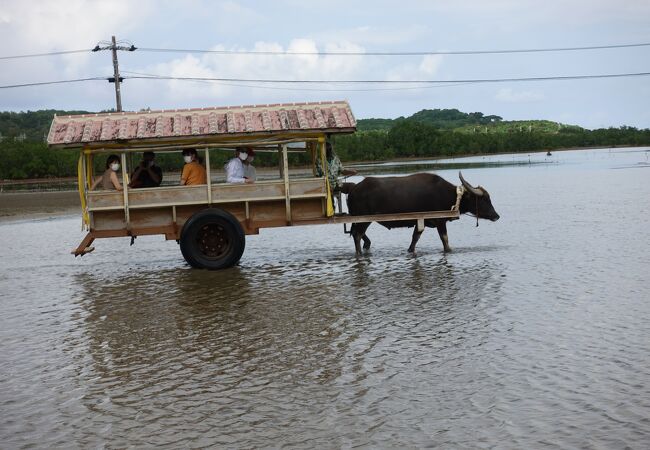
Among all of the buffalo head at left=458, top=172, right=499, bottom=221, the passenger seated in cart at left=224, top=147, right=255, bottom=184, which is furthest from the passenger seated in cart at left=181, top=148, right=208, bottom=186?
the buffalo head at left=458, top=172, right=499, bottom=221

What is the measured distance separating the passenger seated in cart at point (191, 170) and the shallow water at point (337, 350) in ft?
5.21

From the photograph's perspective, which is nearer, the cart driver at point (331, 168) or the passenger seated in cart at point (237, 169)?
the passenger seated in cart at point (237, 169)

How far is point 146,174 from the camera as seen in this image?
1463 centimetres

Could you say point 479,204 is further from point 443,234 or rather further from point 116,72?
point 116,72

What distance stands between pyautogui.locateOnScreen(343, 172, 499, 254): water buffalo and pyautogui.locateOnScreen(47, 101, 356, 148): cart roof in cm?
162

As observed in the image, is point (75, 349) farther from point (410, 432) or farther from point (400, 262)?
point (400, 262)

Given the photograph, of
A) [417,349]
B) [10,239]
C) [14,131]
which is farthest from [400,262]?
[14,131]

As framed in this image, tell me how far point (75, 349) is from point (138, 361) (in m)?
1.05

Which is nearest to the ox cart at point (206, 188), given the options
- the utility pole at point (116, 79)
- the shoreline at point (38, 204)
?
the shoreline at point (38, 204)

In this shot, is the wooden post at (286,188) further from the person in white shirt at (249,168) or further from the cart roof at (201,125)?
the person in white shirt at (249,168)

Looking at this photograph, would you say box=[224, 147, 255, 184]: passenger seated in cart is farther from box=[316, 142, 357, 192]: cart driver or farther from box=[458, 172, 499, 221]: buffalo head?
box=[458, 172, 499, 221]: buffalo head

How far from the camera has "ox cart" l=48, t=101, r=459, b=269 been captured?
13852 mm

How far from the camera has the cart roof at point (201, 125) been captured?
13.7 metres

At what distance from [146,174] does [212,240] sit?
166 centimetres
